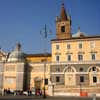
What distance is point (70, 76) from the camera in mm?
49938

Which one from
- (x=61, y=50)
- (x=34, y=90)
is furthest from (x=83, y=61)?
(x=34, y=90)

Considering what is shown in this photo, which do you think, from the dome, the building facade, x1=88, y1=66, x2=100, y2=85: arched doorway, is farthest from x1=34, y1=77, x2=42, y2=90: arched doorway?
x1=88, y1=66, x2=100, y2=85: arched doorway

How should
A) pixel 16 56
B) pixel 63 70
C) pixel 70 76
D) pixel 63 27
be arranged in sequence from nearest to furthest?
pixel 70 76 < pixel 63 70 < pixel 16 56 < pixel 63 27

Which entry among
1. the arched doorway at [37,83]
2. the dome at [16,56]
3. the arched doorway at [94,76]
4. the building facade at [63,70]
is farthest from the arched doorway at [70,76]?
the dome at [16,56]

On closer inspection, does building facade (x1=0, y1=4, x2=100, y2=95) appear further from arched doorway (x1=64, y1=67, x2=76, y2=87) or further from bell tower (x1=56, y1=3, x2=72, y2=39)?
bell tower (x1=56, y1=3, x2=72, y2=39)

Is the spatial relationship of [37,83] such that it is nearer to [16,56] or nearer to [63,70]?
[63,70]

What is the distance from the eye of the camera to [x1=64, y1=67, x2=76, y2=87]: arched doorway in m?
49.6

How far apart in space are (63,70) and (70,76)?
2.16 meters

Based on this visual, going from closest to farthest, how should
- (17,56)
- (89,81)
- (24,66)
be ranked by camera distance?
(89,81) → (24,66) → (17,56)

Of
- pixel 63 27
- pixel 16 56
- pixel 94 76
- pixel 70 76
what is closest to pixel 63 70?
pixel 70 76

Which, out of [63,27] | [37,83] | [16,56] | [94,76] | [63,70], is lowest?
[37,83]

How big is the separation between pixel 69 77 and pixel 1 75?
17.6m

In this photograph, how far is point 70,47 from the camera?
50.9m

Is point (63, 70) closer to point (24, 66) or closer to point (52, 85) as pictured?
point (52, 85)
